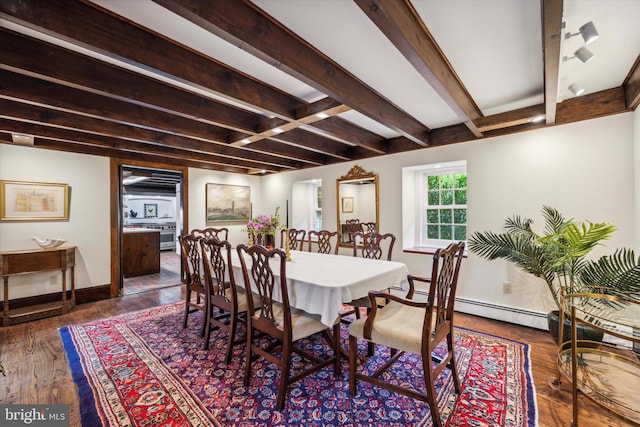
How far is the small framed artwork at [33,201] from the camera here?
3424mm

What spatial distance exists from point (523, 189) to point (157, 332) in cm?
417

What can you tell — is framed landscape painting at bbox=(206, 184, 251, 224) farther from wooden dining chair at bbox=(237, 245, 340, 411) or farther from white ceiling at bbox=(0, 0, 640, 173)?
wooden dining chair at bbox=(237, 245, 340, 411)

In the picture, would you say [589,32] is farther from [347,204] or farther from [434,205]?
[347,204]

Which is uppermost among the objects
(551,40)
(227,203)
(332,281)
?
(551,40)

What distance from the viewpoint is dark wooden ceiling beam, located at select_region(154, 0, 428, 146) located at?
122 centimetres

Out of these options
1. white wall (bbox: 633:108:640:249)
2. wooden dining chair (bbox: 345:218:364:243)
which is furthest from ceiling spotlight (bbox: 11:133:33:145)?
white wall (bbox: 633:108:640:249)

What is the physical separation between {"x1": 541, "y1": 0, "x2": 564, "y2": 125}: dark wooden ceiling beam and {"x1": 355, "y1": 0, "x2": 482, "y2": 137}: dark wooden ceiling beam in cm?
54

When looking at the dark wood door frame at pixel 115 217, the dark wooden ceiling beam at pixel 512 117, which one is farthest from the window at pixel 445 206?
the dark wood door frame at pixel 115 217

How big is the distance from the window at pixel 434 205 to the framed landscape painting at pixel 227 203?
353 centimetres

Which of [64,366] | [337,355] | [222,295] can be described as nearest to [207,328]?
[222,295]

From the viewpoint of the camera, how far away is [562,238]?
7.82 feet

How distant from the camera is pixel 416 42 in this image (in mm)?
1489

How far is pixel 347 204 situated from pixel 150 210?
9369mm

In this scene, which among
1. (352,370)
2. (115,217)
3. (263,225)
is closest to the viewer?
(352,370)
